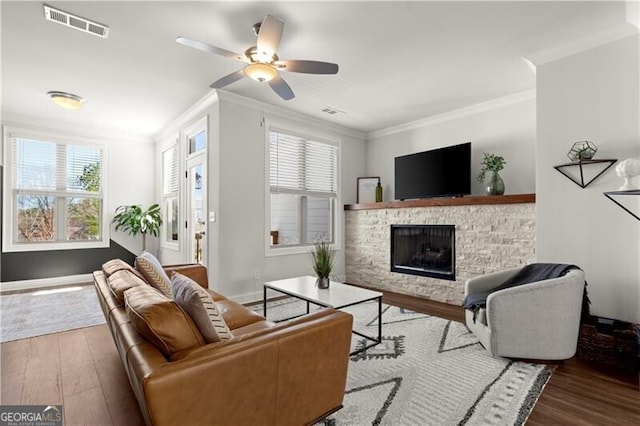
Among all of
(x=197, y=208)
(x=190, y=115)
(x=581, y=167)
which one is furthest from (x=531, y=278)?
(x=190, y=115)

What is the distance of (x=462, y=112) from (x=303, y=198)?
8.79 feet

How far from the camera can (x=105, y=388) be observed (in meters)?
2.18

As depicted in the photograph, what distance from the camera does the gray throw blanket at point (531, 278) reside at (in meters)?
2.61

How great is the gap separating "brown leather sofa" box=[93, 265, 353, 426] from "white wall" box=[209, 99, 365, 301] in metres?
2.25

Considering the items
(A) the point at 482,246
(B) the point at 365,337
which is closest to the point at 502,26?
(A) the point at 482,246

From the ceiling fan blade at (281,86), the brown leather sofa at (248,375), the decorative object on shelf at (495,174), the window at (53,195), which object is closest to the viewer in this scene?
the brown leather sofa at (248,375)

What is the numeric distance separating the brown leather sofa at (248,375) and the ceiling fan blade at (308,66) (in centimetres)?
186

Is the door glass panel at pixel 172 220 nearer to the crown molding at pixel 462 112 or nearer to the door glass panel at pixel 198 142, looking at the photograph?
the door glass panel at pixel 198 142

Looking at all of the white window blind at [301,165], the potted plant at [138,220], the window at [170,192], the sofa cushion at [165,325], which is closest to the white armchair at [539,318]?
the sofa cushion at [165,325]

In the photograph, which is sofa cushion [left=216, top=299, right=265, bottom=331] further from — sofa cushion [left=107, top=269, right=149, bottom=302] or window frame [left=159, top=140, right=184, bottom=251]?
window frame [left=159, top=140, right=184, bottom=251]

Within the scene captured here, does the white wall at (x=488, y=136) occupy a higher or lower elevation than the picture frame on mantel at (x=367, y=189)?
higher

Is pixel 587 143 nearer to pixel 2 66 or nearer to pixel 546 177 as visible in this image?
pixel 546 177

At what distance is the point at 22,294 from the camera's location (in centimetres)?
466

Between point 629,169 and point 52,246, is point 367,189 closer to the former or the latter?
point 629,169
